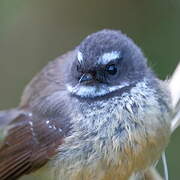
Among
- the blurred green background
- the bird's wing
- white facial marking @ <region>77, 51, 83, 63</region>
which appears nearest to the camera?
white facial marking @ <region>77, 51, 83, 63</region>

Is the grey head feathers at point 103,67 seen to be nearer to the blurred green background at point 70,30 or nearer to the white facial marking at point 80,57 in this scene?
the white facial marking at point 80,57

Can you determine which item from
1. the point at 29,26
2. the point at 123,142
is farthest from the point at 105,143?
the point at 29,26

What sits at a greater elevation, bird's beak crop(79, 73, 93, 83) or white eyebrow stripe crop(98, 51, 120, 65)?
white eyebrow stripe crop(98, 51, 120, 65)

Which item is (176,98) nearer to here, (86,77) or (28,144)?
(86,77)

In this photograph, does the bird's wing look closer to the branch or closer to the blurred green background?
the branch

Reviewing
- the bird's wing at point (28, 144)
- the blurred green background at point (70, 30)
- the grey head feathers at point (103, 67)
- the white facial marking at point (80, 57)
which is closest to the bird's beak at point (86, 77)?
the grey head feathers at point (103, 67)

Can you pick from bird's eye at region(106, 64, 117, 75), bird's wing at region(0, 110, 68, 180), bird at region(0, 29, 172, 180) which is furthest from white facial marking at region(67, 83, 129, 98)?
bird's wing at region(0, 110, 68, 180)
